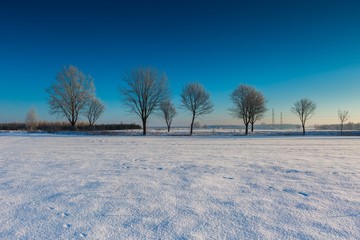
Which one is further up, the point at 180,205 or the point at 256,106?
the point at 256,106

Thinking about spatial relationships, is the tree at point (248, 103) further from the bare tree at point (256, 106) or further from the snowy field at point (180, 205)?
the snowy field at point (180, 205)

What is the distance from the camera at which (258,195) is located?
396cm

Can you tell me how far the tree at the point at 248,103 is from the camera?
3947 centimetres

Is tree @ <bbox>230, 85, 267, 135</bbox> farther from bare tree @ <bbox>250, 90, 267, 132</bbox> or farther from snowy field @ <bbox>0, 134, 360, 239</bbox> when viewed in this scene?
snowy field @ <bbox>0, 134, 360, 239</bbox>

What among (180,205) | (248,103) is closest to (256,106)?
(248,103)

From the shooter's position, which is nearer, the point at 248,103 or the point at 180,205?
the point at 180,205

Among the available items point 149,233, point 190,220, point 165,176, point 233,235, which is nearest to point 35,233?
point 149,233

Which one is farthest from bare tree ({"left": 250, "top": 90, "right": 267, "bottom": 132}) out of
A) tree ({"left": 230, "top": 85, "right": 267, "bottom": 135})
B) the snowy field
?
the snowy field

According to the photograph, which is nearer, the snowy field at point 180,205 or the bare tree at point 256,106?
the snowy field at point 180,205

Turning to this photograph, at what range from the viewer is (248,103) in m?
39.7

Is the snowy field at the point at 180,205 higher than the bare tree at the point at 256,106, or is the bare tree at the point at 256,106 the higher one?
the bare tree at the point at 256,106

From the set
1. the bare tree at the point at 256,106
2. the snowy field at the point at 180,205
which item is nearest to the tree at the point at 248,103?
the bare tree at the point at 256,106

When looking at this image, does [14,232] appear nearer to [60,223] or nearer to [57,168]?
[60,223]

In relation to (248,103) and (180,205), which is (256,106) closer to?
(248,103)
